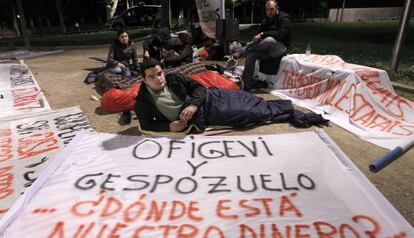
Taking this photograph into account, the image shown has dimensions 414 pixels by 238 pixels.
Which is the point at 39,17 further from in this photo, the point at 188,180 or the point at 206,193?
the point at 206,193

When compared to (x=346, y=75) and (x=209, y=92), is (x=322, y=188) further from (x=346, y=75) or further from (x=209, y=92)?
(x=346, y=75)

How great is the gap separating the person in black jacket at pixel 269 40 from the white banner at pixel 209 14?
8.54 feet

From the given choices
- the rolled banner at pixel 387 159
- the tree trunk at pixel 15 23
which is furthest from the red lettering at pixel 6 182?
the tree trunk at pixel 15 23

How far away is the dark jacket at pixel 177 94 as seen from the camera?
3.63m

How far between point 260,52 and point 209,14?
3.08m

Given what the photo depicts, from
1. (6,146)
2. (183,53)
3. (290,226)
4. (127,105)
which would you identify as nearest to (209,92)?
(127,105)

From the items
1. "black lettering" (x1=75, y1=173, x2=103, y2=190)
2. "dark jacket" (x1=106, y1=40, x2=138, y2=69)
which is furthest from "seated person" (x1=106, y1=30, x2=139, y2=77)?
"black lettering" (x1=75, y1=173, x2=103, y2=190)

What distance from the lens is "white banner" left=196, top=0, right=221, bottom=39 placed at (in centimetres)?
823

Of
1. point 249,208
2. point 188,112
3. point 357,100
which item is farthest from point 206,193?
point 357,100

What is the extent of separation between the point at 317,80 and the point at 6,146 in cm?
395

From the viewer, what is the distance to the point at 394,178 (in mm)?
3020

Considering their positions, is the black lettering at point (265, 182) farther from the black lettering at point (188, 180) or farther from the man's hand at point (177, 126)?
the man's hand at point (177, 126)

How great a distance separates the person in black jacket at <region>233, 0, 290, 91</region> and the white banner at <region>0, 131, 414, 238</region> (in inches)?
103

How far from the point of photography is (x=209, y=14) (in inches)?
333
